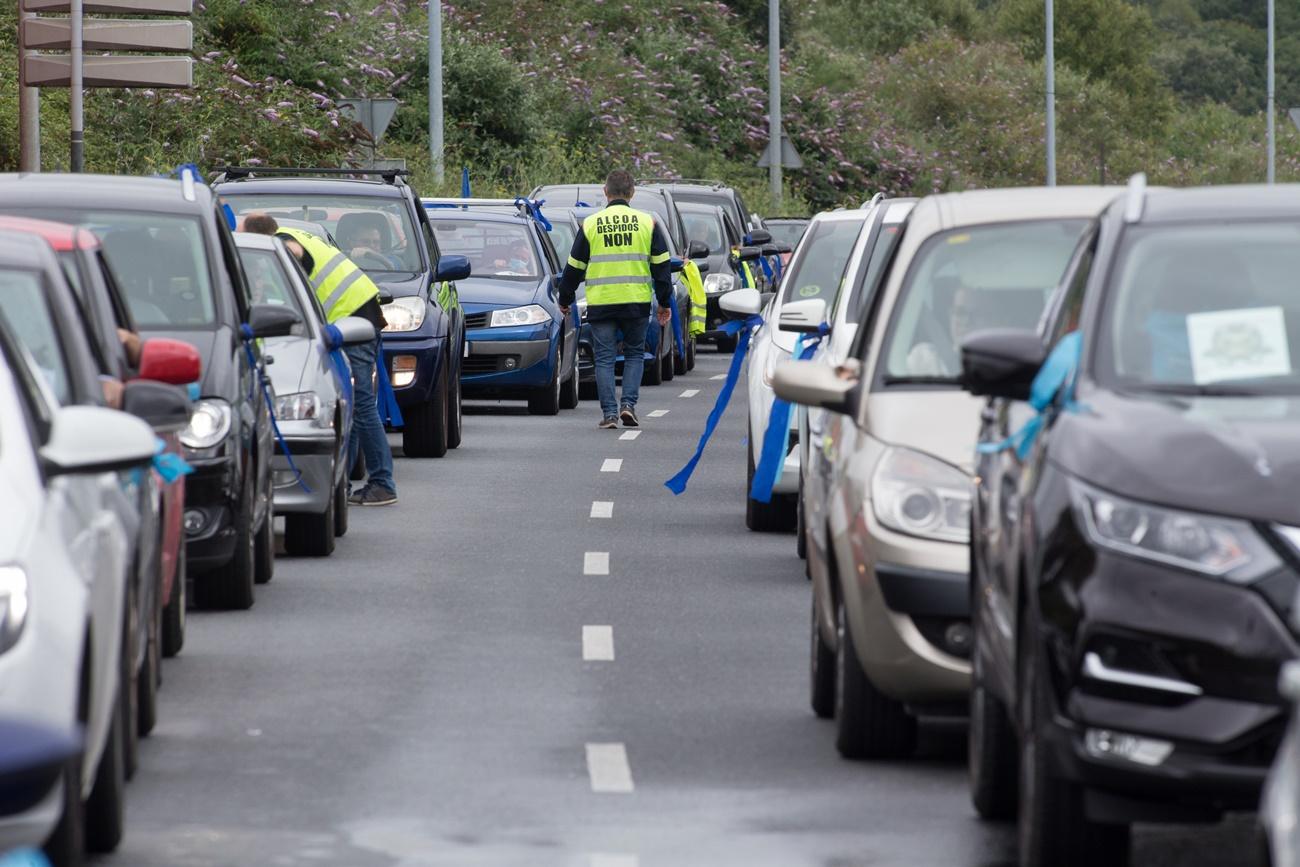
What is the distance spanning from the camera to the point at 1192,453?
20.4ft

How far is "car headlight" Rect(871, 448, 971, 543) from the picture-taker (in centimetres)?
831

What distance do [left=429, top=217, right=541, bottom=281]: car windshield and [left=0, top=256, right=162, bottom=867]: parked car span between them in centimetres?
1670

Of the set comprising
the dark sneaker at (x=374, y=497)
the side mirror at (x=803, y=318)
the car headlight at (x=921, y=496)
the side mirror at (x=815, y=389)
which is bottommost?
the dark sneaker at (x=374, y=497)

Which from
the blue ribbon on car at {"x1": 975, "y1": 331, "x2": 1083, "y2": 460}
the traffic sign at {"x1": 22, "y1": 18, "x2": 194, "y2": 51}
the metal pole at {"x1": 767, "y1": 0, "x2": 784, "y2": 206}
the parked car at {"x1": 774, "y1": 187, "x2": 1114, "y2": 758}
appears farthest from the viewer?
the metal pole at {"x1": 767, "y1": 0, "x2": 784, "y2": 206}

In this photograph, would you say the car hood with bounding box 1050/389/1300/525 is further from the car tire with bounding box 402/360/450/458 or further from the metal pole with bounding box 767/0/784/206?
the metal pole with bounding box 767/0/784/206

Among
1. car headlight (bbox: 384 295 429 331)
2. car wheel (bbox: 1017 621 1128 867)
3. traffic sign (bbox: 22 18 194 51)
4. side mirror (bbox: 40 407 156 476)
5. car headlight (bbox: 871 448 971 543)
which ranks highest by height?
traffic sign (bbox: 22 18 194 51)

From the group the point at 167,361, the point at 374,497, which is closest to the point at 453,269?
the point at 374,497

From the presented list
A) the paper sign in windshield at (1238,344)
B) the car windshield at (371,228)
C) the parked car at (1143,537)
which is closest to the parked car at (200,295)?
the parked car at (1143,537)

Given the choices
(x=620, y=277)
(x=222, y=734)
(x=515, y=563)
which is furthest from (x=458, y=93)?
(x=222, y=734)

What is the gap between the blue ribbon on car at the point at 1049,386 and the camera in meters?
6.98

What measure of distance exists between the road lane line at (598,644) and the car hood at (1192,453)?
14.4 ft

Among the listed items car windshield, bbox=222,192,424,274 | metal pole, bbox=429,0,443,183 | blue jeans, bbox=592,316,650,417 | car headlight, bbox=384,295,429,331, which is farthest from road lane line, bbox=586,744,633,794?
metal pole, bbox=429,0,443,183

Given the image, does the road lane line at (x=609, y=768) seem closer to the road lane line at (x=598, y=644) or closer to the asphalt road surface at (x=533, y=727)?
the asphalt road surface at (x=533, y=727)

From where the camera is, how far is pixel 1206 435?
20.7 ft
